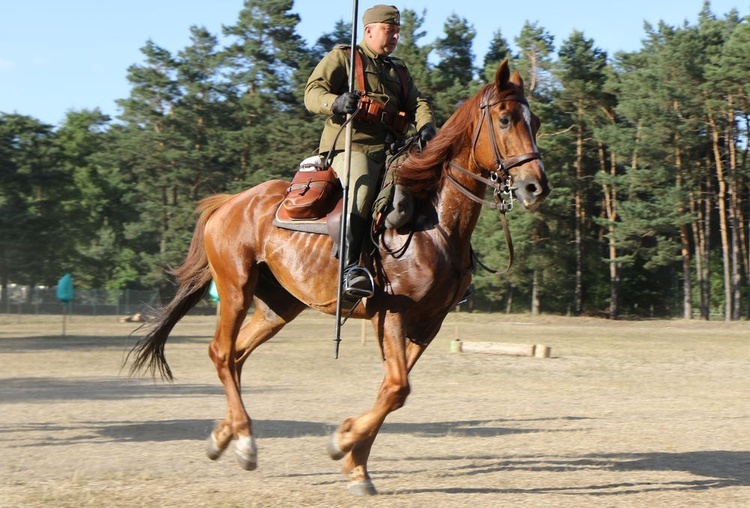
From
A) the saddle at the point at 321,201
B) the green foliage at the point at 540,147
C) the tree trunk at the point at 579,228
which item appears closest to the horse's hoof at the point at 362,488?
the saddle at the point at 321,201

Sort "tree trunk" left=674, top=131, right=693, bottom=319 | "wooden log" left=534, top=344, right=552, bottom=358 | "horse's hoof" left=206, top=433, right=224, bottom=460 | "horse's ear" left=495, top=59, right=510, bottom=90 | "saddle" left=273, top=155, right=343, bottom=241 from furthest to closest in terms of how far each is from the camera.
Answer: "tree trunk" left=674, top=131, right=693, bottom=319
"wooden log" left=534, top=344, right=552, bottom=358
"horse's hoof" left=206, top=433, right=224, bottom=460
"saddle" left=273, top=155, right=343, bottom=241
"horse's ear" left=495, top=59, right=510, bottom=90

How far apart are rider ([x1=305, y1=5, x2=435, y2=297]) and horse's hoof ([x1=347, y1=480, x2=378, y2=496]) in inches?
68.8

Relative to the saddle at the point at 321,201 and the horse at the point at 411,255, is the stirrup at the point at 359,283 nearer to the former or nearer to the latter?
the horse at the point at 411,255

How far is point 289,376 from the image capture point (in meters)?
20.0

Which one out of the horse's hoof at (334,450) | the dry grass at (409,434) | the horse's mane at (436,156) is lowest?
the dry grass at (409,434)

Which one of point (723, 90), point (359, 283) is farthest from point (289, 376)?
point (723, 90)

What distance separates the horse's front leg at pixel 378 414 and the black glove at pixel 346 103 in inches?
69.4

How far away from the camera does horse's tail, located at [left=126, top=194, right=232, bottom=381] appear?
30.6 feet

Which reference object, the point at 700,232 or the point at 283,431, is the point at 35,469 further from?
the point at 700,232

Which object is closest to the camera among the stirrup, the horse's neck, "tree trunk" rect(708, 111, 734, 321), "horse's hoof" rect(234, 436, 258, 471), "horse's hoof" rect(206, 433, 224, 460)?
the stirrup

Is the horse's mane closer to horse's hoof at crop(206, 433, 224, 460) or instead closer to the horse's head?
the horse's head

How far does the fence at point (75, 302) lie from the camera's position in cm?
5556

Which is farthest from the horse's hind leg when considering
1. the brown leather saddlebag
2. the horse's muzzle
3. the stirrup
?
the horse's muzzle

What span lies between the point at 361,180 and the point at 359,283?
0.93 m
